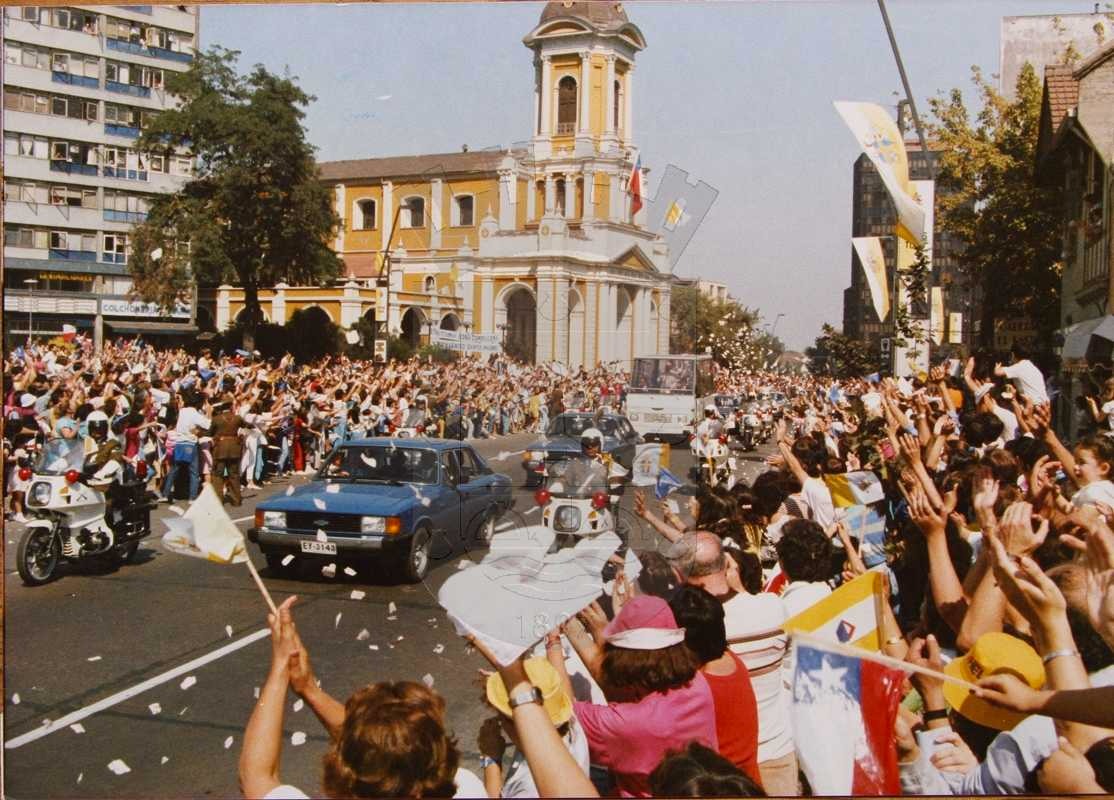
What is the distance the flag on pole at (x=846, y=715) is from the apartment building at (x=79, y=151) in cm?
387

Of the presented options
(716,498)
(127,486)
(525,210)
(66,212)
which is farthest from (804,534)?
(127,486)

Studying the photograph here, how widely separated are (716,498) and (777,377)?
5.29 feet

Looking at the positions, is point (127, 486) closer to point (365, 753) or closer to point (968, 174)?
point (365, 753)

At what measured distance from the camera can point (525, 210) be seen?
5488mm

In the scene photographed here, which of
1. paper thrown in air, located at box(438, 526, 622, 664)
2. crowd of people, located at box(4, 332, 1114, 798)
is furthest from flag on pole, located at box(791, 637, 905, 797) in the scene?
paper thrown in air, located at box(438, 526, 622, 664)

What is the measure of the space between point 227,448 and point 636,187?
2492mm

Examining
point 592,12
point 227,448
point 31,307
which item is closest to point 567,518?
point 227,448

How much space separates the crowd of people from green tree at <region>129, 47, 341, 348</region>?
565 mm

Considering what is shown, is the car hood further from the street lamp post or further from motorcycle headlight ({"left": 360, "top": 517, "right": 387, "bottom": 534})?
the street lamp post

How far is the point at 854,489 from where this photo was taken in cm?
705

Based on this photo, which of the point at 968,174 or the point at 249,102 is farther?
the point at 968,174

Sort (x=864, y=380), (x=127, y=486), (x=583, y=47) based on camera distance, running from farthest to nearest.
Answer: (x=864, y=380) < (x=127, y=486) < (x=583, y=47)

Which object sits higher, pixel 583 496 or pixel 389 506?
pixel 583 496

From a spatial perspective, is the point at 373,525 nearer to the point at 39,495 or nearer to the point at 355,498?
the point at 355,498
